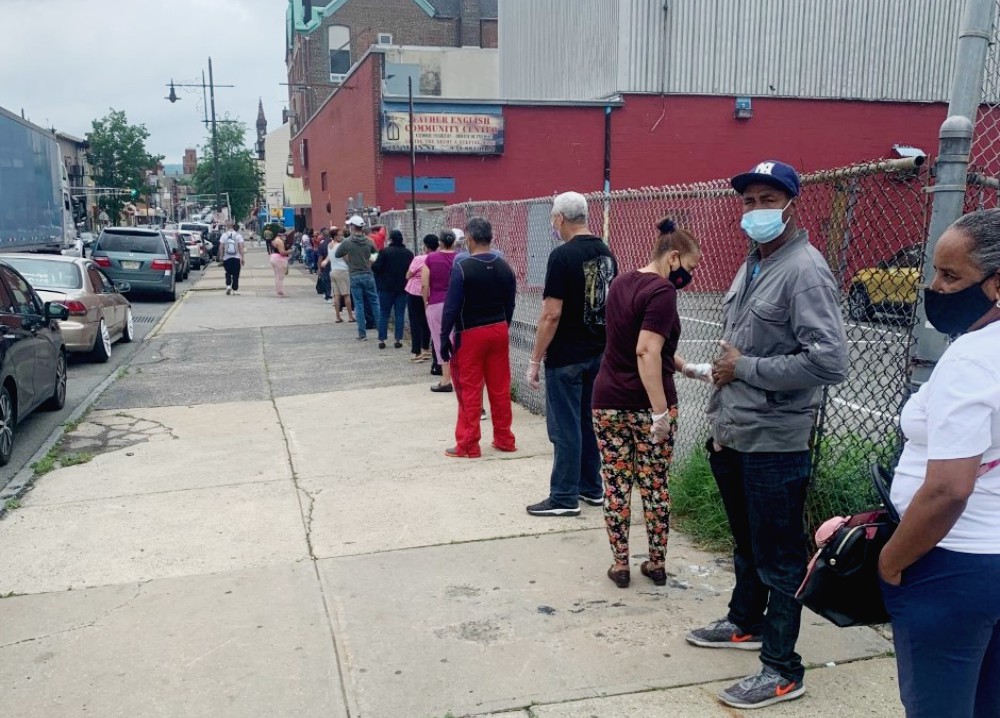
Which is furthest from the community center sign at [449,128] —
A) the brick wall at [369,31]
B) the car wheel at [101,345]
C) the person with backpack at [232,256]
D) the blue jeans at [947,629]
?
the brick wall at [369,31]

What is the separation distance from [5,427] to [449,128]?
15052 millimetres

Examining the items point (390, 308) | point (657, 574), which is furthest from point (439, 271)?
point (657, 574)

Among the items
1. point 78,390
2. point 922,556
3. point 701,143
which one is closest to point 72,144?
point 701,143

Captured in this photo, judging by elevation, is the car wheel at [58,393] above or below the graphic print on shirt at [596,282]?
below

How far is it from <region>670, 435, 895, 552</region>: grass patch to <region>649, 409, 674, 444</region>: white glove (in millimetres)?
914

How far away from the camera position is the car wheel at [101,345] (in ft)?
38.7

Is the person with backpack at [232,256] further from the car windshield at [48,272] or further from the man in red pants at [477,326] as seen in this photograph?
the man in red pants at [477,326]

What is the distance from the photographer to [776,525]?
3.19 m

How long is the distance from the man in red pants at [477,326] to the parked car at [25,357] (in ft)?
11.9

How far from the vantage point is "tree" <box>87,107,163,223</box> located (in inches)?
2459

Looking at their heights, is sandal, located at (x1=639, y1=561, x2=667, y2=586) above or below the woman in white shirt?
below

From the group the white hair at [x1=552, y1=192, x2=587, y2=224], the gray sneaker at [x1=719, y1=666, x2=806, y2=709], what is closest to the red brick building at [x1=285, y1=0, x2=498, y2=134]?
the white hair at [x1=552, y1=192, x2=587, y2=224]

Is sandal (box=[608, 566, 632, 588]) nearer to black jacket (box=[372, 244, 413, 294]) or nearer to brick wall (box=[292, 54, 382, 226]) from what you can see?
black jacket (box=[372, 244, 413, 294])

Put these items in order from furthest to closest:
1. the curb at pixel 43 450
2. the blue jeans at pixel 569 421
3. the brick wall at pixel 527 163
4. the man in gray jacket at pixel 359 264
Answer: the brick wall at pixel 527 163 → the man in gray jacket at pixel 359 264 → the curb at pixel 43 450 → the blue jeans at pixel 569 421
